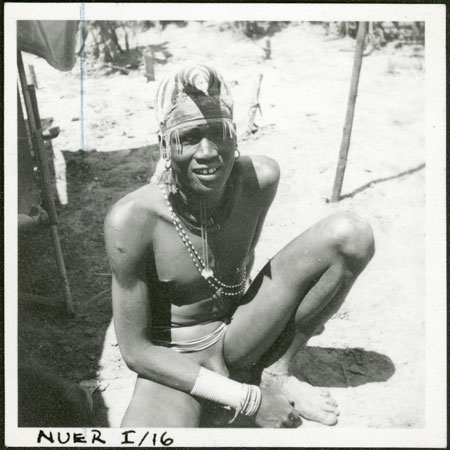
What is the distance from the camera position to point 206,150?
1933mm

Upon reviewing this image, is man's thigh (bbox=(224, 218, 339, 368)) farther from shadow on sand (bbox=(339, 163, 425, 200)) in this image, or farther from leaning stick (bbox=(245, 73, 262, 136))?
leaning stick (bbox=(245, 73, 262, 136))

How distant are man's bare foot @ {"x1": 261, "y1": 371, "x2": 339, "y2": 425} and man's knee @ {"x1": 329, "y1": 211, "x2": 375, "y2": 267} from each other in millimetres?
713

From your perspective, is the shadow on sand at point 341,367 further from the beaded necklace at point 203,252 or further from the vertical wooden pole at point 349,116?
the vertical wooden pole at point 349,116

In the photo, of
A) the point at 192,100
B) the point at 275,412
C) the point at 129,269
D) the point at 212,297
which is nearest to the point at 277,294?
the point at 212,297

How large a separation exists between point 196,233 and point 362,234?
68 centimetres

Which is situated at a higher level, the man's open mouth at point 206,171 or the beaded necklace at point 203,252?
the man's open mouth at point 206,171

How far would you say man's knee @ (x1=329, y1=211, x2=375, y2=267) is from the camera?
7.14 feet

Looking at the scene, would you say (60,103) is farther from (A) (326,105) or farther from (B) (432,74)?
(B) (432,74)

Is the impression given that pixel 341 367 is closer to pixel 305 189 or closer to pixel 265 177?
pixel 265 177

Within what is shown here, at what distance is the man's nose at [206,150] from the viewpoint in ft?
6.33

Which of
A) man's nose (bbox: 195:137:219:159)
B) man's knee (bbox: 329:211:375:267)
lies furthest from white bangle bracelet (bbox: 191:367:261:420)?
man's nose (bbox: 195:137:219:159)

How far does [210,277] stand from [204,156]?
1.92 feet

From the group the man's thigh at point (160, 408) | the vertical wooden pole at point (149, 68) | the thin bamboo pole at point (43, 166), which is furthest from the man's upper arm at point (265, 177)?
the vertical wooden pole at point (149, 68)

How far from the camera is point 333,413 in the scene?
98.6 inches
